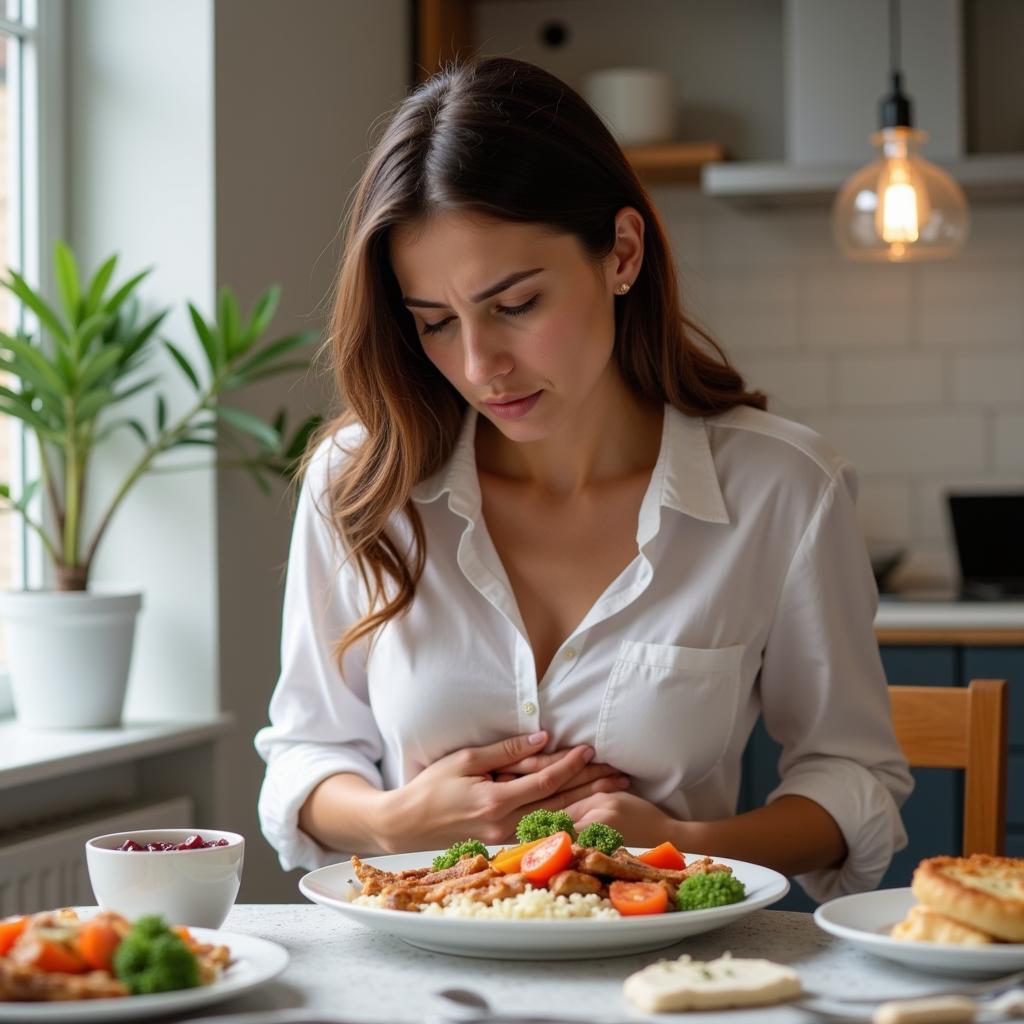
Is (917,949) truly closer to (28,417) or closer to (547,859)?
(547,859)

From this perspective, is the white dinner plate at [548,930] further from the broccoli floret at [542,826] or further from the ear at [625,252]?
the ear at [625,252]

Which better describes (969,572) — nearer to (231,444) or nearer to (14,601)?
(231,444)

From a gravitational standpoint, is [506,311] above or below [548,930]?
above

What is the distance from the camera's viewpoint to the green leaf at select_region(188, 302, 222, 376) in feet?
8.18

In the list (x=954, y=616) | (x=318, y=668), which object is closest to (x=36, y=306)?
(x=318, y=668)

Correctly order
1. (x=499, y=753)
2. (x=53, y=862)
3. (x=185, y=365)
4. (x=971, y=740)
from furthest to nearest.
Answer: (x=185, y=365)
(x=53, y=862)
(x=971, y=740)
(x=499, y=753)

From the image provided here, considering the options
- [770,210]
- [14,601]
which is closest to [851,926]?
[14,601]

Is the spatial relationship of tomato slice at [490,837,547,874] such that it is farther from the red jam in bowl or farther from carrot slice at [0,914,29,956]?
carrot slice at [0,914,29,956]

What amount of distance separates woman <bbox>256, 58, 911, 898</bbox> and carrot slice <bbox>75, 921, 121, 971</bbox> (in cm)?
58

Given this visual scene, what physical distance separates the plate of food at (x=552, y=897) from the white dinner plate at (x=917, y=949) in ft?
0.15

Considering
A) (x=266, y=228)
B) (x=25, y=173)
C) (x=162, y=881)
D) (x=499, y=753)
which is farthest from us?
(x=266, y=228)

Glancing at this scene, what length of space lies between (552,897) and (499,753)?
19.3 inches

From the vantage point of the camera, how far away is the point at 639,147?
3.75m

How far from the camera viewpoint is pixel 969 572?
145 inches
